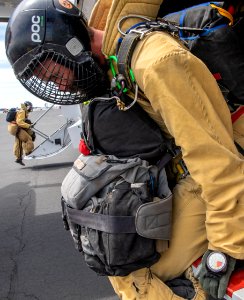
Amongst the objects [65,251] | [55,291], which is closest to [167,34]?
[55,291]

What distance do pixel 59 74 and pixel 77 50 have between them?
0.13m

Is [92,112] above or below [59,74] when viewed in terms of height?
below

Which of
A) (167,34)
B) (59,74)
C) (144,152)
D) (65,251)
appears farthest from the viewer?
(65,251)

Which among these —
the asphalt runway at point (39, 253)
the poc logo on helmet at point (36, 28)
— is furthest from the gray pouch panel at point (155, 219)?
the asphalt runway at point (39, 253)

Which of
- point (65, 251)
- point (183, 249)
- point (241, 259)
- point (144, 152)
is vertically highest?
point (144, 152)

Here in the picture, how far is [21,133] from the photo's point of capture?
1027 cm

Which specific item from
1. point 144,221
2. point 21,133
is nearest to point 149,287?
point 144,221

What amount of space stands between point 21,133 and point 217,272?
379 inches

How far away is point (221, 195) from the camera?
1204mm

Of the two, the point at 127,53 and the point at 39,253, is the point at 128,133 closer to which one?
the point at 127,53

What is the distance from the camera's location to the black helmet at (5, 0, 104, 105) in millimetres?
1560

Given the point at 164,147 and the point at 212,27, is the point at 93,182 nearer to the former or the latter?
the point at 164,147

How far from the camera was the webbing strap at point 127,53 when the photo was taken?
1.33m

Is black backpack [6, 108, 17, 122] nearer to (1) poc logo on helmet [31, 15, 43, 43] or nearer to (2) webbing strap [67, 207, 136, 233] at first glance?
(1) poc logo on helmet [31, 15, 43, 43]
